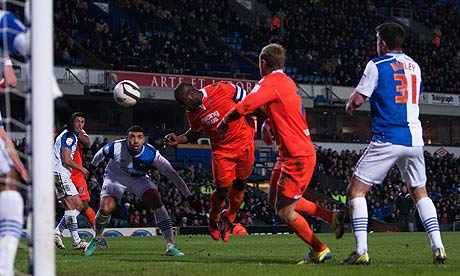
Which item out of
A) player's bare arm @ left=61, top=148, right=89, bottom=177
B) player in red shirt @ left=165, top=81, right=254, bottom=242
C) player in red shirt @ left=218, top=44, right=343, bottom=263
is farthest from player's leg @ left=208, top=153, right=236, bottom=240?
player in red shirt @ left=218, top=44, right=343, bottom=263

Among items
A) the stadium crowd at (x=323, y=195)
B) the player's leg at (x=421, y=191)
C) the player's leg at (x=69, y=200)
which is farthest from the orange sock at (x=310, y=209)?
the stadium crowd at (x=323, y=195)

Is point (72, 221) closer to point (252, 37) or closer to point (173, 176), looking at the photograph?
point (173, 176)

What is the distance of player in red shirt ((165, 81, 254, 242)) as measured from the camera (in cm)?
1138

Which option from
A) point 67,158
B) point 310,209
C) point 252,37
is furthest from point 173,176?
point 252,37

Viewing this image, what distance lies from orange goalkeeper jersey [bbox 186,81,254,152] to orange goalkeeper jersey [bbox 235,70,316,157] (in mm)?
2844

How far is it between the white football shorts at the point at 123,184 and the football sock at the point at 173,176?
0.44 m

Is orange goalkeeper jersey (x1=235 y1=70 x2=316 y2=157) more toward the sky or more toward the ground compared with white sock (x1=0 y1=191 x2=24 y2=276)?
more toward the sky

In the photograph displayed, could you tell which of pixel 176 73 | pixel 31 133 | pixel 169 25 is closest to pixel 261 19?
pixel 169 25

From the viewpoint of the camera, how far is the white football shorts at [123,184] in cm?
1156

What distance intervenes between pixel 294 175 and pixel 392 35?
5.98ft

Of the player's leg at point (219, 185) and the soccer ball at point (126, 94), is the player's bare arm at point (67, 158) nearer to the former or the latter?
the soccer ball at point (126, 94)

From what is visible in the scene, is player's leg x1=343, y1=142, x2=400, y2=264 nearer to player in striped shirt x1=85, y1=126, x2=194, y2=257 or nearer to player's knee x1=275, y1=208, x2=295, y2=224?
player's knee x1=275, y1=208, x2=295, y2=224

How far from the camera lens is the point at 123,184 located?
11.6m

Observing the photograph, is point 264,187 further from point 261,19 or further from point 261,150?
point 261,19
